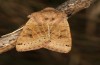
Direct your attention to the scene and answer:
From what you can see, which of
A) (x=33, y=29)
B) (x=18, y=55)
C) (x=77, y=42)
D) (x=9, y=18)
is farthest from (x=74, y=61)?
(x=33, y=29)

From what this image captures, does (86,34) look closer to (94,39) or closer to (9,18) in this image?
(94,39)

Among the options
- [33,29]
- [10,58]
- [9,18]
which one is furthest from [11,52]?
[33,29]

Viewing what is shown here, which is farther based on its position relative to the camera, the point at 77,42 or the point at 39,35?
the point at 77,42

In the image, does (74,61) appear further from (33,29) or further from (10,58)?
(33,29)

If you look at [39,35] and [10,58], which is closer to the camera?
[39,35]

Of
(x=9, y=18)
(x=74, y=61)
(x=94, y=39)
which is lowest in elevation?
(x=74, y=61)

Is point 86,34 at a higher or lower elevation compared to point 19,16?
lower
